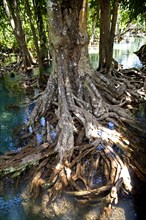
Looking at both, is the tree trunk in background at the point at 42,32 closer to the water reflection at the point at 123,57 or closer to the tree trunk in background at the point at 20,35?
the tree trunk in background at the point at 20,35

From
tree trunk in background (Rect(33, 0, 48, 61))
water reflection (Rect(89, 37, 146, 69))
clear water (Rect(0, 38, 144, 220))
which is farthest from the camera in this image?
tree trunk in background (Rect(33, 0, 48, 61))

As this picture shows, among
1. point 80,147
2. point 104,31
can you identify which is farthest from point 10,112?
point 104,31

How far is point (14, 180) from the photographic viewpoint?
473cm

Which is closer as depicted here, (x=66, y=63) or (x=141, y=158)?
(x=141, y=158)

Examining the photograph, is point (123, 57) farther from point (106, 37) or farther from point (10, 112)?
point (10, 112)

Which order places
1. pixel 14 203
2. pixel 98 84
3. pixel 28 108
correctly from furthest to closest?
pixel 28 108
pixel 98 84
pixel 14 203

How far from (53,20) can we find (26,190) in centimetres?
397

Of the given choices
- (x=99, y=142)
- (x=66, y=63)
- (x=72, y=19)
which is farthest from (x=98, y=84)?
(x=99, y=142)

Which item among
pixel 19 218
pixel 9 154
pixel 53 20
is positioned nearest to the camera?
pixel 19 218

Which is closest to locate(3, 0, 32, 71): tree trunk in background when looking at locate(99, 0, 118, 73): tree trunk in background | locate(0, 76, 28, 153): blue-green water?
locate(0, 76, 28, 153): blue-green water

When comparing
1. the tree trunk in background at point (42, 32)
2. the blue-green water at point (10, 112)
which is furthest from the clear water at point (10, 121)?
the tree trunk in background at point (42, 32)

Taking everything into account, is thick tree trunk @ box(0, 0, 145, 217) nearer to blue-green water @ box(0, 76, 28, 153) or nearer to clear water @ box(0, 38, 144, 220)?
clear water @ box(0, 38, 144, 220)

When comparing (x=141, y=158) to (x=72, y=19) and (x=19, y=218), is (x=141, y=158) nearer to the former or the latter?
(x=19, y=218)

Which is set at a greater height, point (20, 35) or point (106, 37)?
point (106, 37)
